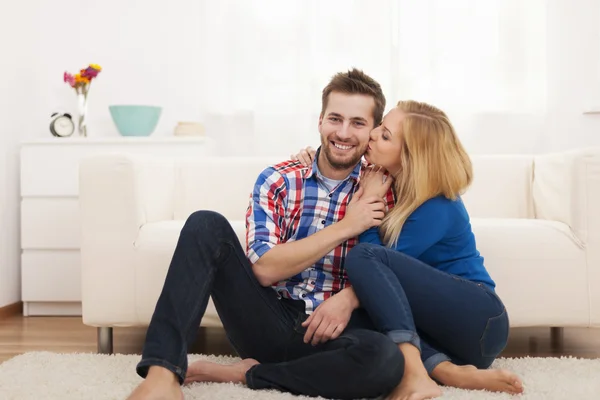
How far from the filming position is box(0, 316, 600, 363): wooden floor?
2240 millimetres

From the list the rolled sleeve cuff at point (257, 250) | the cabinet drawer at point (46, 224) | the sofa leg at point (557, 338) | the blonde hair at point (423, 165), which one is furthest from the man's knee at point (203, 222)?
the cabinet drawer at point (46, 224)

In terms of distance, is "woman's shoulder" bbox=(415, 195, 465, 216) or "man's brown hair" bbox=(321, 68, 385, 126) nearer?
"woman's shoulder" bbox=(415, 195, 465, 216)

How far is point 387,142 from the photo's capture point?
1696 millimetres

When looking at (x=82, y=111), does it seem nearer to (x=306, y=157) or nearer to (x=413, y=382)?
(x=306, y=157)

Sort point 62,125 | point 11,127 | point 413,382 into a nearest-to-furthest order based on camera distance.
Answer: point 413,382
point 11,127
point 62,125

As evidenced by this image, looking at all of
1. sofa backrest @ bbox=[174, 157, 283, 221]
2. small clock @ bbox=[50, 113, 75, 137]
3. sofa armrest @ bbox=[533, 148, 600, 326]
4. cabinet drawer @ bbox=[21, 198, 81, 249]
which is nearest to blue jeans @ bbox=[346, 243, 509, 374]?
sofa armrest @ bbox=[533, 148, 600, 326]

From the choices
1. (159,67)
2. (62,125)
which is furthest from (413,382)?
(159,67)

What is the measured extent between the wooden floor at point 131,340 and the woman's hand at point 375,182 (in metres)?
0.83

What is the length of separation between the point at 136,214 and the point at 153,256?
0.50ft

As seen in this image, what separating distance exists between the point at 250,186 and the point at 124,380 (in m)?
1.10

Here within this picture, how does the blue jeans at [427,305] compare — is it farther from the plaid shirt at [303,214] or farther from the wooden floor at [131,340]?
the wooden floor at [131,340]

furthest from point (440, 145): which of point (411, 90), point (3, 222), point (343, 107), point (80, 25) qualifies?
point (80, 25)

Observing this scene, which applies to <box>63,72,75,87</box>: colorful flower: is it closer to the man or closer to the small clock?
the small clock

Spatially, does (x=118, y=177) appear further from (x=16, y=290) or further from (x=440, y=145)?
(x=16, y=290)
